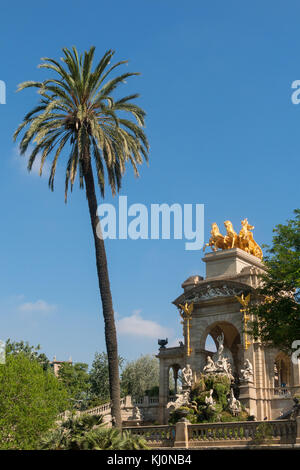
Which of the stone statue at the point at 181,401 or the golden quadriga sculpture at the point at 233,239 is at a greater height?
the golden quadriga sculpture at the point at 233,239

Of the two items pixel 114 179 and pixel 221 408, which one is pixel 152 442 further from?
pixel 221 408

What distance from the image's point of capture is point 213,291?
174 ft

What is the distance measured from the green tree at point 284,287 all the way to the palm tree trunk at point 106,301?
9.11m

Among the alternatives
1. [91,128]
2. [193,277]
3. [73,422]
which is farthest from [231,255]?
[73,422]

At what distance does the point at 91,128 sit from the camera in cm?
2991

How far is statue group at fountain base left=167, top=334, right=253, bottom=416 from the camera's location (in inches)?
1671

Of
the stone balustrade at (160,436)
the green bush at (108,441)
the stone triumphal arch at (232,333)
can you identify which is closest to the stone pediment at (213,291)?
the stone triumphal arch at (232,333)

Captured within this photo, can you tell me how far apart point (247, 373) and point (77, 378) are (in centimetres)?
4530

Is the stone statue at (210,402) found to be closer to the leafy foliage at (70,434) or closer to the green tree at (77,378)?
the leafy foliage at (70,434)

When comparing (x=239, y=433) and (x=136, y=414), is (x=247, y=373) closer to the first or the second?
(x=136, y=414)

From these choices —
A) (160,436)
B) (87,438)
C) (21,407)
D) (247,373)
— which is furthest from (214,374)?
(87,438)

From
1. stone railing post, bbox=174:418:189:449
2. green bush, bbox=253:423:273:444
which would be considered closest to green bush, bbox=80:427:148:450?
green bush, bbox=253:423:273:444

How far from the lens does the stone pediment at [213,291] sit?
168 feet

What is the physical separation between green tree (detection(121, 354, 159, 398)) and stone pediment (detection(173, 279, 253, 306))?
26.3 m
